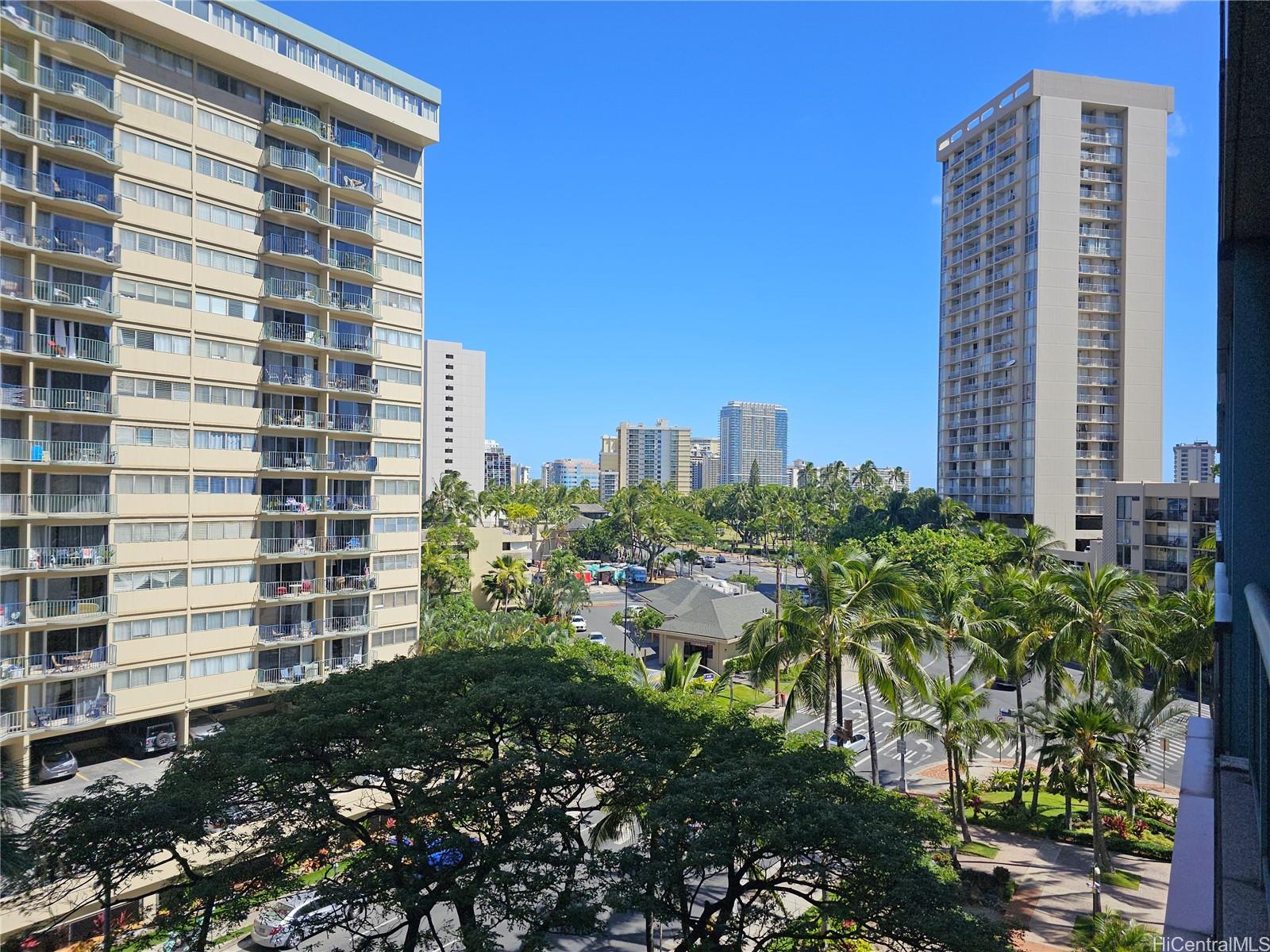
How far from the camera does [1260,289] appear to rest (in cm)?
727

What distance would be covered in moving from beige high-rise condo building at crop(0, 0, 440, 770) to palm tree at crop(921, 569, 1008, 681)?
2511 cm

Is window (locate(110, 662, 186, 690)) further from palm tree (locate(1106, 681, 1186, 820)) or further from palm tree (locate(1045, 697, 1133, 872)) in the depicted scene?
palm tree (locate(1106, 681, 1186, 820))

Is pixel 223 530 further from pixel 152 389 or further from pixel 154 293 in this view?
pixel 154 293

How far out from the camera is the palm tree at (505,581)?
54.8 m

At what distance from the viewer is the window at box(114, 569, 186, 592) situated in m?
28.8

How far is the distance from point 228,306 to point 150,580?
1161 centimetres

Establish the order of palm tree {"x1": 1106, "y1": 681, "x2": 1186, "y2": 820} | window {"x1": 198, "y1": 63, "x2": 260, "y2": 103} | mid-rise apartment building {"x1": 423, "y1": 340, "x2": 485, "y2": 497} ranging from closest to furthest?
palm tree {"x1": 1106, "y1": 681, "x2": 1186, "y2": 820} → window {"x1": 198, "y1": 63, "x2": 260, "y2": 103} → mid-rise apartment building {"x1": 423, "y1": 340, "x2": 485, "y2": 497}

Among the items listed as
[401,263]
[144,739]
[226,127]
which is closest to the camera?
[144,739]

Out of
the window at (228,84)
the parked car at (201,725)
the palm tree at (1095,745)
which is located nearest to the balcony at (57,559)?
the parked car at (201,725)

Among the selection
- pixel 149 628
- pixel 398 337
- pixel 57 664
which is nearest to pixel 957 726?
pixel 149 628

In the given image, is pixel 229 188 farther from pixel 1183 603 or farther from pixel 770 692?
pixel 1183 603

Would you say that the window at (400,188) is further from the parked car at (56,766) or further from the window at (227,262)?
the parked car at (56,766)

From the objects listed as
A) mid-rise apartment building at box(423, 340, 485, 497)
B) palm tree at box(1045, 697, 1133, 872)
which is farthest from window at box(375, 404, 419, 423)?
mid-rise apartment building at box(423, 340, 485, 497)

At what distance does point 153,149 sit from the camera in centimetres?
2941
